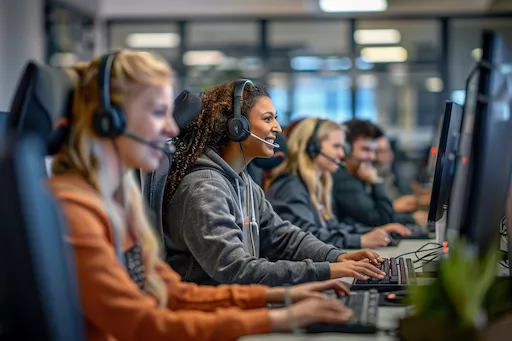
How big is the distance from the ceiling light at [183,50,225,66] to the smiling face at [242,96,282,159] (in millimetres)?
6841

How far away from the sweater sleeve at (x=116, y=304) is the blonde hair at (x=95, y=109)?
84mm

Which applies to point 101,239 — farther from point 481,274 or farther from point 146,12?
point 146,12

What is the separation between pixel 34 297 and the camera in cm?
108

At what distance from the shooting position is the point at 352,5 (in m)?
8.12

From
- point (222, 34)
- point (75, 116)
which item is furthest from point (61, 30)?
point (75, 116)

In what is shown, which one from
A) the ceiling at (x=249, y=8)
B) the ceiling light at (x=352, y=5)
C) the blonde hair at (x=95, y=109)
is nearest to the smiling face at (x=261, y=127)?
the blonde hair at (x=95, y=109)

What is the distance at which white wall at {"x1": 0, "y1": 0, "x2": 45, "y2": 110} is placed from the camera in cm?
675

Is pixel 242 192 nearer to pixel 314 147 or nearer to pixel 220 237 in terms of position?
pixel 220 237

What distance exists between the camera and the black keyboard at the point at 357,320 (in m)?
1.42

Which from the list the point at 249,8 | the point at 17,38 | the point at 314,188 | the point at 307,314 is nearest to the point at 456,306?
the point at 307,314

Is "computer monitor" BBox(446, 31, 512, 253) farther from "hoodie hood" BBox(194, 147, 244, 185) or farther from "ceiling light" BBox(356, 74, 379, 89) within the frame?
"ceiling light" BBox(356, 74, 379, 89)

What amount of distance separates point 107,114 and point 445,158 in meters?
1.27

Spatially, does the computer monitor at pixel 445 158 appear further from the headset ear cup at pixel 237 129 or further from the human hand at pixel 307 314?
the human hand at pixel 307 314

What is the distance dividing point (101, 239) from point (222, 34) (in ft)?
26.3
